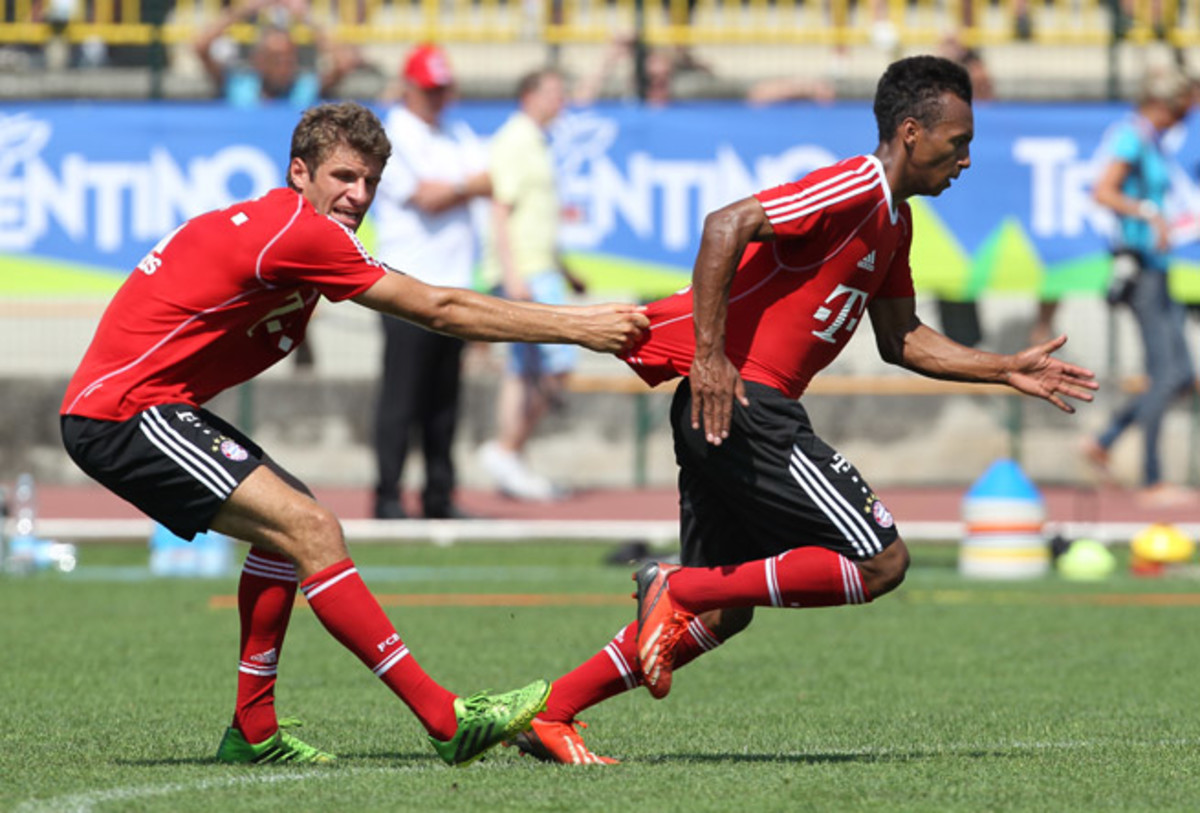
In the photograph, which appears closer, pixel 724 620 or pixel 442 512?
pixel 724 620

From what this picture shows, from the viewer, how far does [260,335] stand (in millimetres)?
6559

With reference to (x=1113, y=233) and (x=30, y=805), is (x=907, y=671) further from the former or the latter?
(x=1113, y=233)

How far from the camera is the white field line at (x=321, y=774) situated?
5555mm

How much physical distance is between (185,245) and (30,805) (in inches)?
66.0

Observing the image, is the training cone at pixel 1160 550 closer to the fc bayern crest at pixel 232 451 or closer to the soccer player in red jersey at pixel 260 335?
the soccer player in red jersey at pixel 260 335

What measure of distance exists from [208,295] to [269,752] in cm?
132

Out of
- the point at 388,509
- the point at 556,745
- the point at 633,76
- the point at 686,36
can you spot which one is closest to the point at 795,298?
the point at 556,745

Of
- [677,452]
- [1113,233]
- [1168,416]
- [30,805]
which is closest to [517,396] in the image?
[1113,233]

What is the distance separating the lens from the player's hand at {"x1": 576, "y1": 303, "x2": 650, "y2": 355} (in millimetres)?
6195

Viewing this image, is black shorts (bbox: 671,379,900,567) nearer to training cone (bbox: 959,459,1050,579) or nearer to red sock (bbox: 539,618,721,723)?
red sock (bbox: 539,618,721,723)

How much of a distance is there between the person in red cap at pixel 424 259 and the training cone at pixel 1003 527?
3472 mm

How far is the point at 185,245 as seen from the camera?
6410 millimetres

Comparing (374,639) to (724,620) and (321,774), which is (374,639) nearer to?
(321,774)

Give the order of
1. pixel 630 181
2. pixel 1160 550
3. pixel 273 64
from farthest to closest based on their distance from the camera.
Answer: pixel 273 64 → pixel 630 181 → pixel 1160 550
